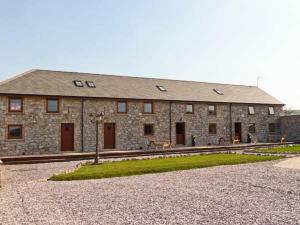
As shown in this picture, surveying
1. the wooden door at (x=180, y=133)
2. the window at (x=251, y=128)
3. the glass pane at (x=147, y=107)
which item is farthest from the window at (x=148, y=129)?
the window at (x=251, y=128)

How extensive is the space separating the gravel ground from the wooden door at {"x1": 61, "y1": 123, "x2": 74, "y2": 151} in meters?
10.5

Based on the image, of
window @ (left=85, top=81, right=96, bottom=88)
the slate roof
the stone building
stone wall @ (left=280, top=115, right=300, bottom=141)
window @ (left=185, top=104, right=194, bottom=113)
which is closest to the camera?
the stone building

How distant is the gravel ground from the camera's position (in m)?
6.29

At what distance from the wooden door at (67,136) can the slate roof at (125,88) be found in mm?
2353

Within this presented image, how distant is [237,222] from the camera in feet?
19.2

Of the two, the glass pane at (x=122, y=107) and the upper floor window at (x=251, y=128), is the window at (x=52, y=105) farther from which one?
the upper floor window at (x=251, y=128)

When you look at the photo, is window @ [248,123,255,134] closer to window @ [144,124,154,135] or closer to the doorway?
the doorway

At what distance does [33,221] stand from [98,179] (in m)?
5.26

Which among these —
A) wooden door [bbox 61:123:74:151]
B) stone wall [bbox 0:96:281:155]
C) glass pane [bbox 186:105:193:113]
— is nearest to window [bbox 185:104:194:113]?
glass pane [bbox 186:105:193:113]

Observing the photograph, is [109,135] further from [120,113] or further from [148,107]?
[148,107]

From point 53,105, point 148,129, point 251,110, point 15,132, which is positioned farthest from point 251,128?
point 15,132

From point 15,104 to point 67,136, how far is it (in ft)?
13.8

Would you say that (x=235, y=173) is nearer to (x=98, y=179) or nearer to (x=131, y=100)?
(x=98, y=179)

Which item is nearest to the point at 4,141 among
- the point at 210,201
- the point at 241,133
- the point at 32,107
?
the point at 32,107
